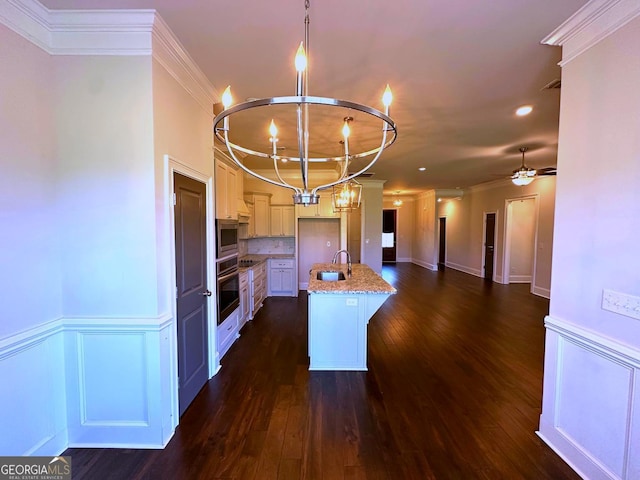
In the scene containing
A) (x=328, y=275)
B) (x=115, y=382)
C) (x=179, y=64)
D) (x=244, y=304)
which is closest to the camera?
(x=115, y=382)

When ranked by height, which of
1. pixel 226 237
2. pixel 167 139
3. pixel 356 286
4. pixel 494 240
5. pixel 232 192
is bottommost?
pixel 356 286

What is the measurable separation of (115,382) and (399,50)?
10.2 ft

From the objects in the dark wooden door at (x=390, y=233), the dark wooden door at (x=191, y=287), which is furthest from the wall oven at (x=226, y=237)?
the dark wooden door at (x=390, y=233)

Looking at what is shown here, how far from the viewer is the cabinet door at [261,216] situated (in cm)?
605

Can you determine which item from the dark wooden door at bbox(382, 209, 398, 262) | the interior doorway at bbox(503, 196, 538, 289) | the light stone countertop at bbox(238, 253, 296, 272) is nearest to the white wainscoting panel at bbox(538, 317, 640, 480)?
the light stone countertop at bbox(238, 253, 296, 272)

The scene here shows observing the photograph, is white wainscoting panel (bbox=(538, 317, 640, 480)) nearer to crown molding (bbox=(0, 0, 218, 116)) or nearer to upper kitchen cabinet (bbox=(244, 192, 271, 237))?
crown molding (bbox=(0, 0, 218, 116))

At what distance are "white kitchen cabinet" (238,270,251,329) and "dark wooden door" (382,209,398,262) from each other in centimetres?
866

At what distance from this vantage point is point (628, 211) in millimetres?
1503

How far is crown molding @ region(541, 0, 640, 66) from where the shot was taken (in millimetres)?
1525

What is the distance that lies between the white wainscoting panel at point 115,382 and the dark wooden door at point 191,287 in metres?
0.30

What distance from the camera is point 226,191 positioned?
12.2ft

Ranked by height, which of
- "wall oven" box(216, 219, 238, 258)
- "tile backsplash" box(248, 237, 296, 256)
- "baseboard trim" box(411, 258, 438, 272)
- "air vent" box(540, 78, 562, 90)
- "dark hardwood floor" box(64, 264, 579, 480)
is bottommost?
"dark hardwood floor" box(64, 264, 579, 480)

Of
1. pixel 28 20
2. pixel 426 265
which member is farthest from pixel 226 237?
pixel 426 265

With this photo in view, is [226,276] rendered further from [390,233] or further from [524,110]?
[390,233]
